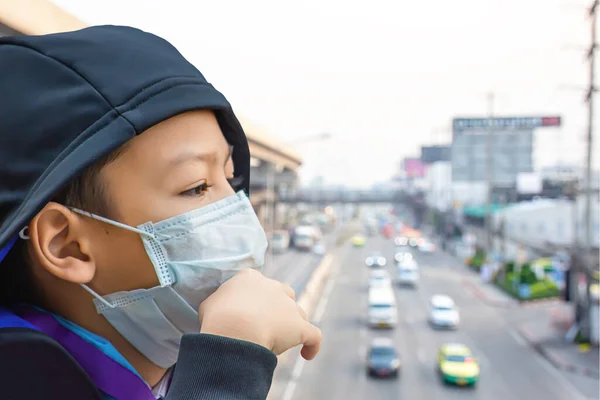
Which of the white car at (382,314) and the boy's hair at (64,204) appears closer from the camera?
the boy's hair at (64,204)

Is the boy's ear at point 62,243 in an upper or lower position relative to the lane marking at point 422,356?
upper

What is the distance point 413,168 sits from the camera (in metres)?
45.8

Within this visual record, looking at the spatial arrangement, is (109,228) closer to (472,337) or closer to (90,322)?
(90,322)

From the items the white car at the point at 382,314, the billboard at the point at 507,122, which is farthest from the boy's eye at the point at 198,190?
the billboard at the point at 507,122

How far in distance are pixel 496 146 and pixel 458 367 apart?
43.1ft

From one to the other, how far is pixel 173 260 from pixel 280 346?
0.18m

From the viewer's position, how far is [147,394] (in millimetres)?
763

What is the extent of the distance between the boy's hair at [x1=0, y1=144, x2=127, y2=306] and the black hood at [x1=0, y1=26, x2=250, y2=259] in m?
0.04

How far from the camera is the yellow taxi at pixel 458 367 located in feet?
24.6

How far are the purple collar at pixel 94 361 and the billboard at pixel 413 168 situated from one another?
4477 cm

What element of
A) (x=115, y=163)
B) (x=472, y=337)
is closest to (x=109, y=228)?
(x=115, y=163)

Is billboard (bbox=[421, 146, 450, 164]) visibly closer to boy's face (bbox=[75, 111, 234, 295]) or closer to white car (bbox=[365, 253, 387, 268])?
white car (bbox=[365, 253, 387, 268])

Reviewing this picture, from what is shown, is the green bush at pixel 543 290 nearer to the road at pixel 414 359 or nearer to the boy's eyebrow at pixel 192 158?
the road at pixel 414 359

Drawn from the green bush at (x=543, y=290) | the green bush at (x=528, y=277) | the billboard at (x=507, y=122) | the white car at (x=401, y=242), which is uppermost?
the billboard at (x=507, y=122)
